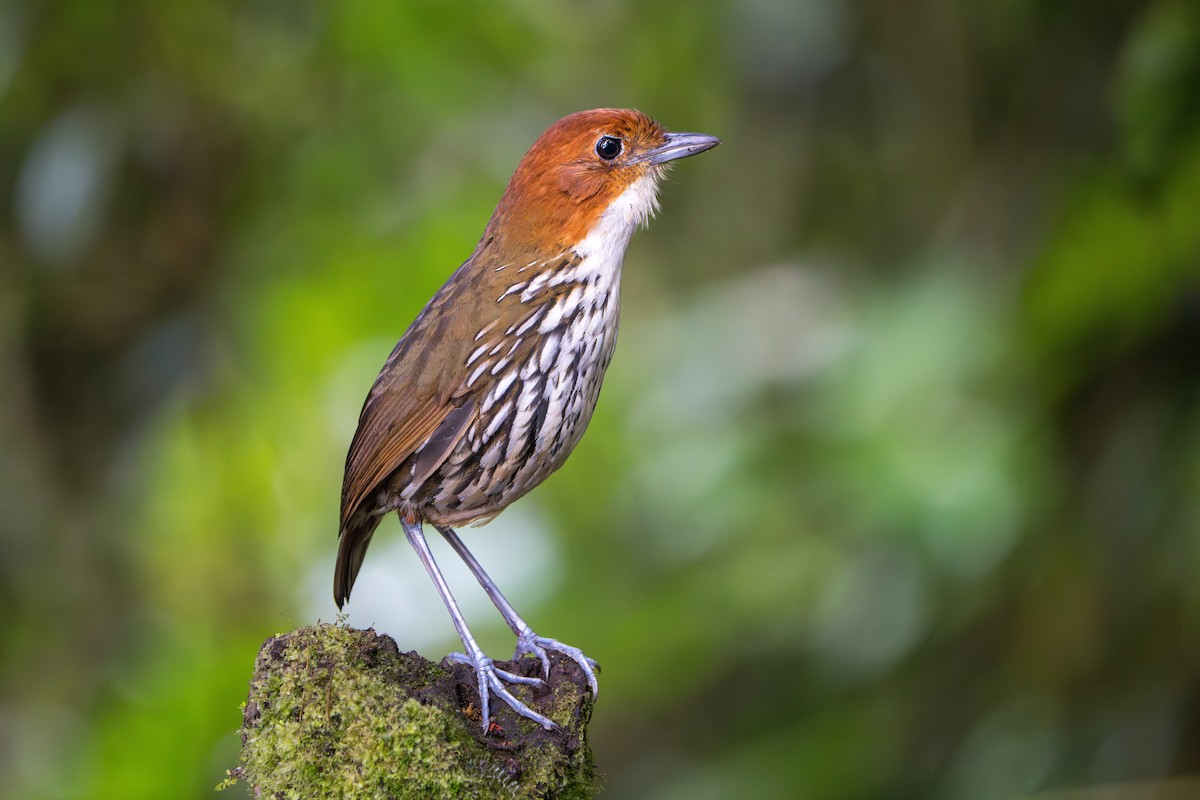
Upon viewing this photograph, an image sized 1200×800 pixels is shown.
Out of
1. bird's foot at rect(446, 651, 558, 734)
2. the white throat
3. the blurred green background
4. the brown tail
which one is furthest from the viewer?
the blurred green background

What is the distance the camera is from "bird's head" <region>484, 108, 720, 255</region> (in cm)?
301

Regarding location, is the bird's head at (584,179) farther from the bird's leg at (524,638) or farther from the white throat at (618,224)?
the bird's leg at (524,638)

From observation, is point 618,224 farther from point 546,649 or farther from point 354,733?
point 354,733

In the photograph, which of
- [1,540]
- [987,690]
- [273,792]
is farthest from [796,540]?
[1,540]

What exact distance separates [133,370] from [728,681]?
99.5 inches

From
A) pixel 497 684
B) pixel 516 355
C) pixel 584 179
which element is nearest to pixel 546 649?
→ pixel 497 684

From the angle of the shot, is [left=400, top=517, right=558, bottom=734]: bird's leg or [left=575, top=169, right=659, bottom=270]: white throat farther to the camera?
[left=575, top=169, right=659, bottom=270]: white throat

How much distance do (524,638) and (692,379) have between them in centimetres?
140

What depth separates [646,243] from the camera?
5375mm

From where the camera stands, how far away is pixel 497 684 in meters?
2.46

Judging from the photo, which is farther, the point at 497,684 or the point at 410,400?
the point at 410,400

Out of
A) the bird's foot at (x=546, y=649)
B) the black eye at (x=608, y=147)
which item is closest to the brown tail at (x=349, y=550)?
the bird's foot at (x=546, y=649)

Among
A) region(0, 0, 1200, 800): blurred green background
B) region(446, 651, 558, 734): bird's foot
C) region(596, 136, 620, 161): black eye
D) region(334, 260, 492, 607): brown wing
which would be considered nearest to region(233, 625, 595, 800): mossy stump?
region(446, 651, 558, 734): bird's foot

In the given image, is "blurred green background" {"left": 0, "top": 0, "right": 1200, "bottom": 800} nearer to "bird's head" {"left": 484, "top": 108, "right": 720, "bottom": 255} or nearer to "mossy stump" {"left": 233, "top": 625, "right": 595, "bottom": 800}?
"bird's head" {"left": 484, "top": 108, "right": 720, "bottom": 255}
